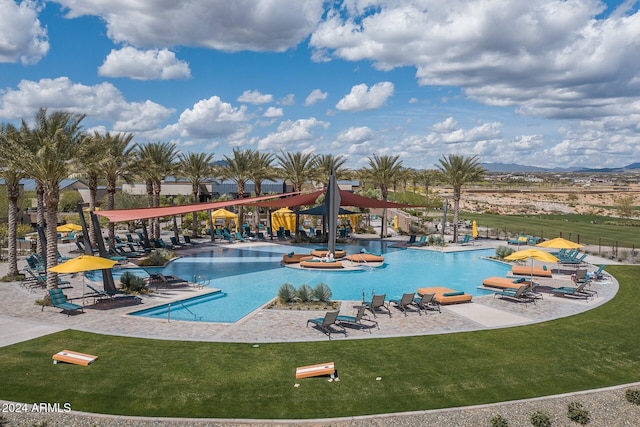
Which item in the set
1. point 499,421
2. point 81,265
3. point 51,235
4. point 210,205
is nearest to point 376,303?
point 499,421

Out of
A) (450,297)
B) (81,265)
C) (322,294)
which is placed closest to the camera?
(81,265)

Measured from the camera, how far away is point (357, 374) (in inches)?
408

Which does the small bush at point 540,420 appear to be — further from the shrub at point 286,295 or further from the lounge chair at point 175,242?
the lounge chair at point 175,242

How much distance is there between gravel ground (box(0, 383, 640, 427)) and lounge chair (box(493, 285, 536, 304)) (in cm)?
792

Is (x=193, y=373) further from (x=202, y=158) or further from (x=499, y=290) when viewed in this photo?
(x=202, y=158)

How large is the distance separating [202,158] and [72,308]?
73.3 feet

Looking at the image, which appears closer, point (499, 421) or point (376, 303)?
point (499, 421)

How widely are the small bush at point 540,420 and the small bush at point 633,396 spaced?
7.04ft

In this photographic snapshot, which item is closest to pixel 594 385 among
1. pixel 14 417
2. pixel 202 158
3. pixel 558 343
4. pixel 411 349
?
pixel 558 343

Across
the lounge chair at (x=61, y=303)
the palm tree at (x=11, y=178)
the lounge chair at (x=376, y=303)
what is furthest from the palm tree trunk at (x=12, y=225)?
the lounge chair at (x=376, y=303)

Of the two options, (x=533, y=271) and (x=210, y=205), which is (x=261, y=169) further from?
(x=533, y=271)

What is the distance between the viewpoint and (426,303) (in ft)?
52.5

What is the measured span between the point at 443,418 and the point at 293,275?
15163 millimetres

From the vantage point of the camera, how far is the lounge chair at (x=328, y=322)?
13170 mm
